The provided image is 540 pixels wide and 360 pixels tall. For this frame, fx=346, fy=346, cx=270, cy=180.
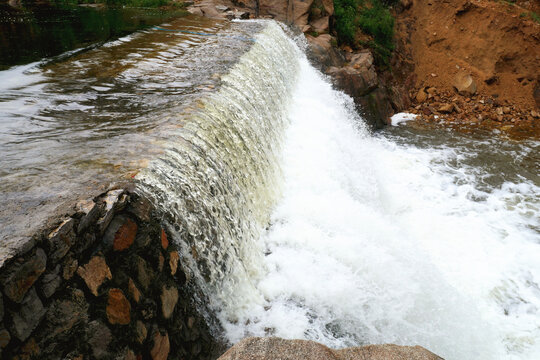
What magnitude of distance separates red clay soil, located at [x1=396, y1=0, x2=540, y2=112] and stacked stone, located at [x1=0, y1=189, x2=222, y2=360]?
10096 millimetres

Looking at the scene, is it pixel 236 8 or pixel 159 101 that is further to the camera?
pixel 236 8

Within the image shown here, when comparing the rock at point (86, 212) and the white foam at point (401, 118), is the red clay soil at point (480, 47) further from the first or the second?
the rock at point (86, 212)

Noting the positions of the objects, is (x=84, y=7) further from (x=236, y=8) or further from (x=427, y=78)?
(x=427, y=78)

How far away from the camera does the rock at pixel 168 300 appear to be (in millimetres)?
2062

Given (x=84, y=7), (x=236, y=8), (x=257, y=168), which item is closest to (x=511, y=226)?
(x=257, y=168)

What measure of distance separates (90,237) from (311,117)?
491 cm

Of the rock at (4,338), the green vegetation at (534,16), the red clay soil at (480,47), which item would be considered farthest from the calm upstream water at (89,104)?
the green vegetation at (534,16)

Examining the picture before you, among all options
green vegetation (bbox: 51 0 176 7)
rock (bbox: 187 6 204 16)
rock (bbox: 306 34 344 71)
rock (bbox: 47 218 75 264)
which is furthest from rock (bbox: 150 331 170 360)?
green vegetation (bbox: 51 0 176 7)

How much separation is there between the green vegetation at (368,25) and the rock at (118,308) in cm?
960

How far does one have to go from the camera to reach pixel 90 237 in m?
1.72

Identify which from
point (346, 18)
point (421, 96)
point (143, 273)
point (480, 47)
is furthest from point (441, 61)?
point (143, 273)

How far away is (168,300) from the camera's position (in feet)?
6.90

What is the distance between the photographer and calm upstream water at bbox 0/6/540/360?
254 centimetres

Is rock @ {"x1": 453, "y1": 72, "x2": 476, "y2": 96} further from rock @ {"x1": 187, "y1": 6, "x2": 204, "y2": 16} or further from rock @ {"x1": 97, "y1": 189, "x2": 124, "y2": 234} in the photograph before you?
rock @ {"x1": 97, "y1": 189, "x2": 124, "y2": 234}
